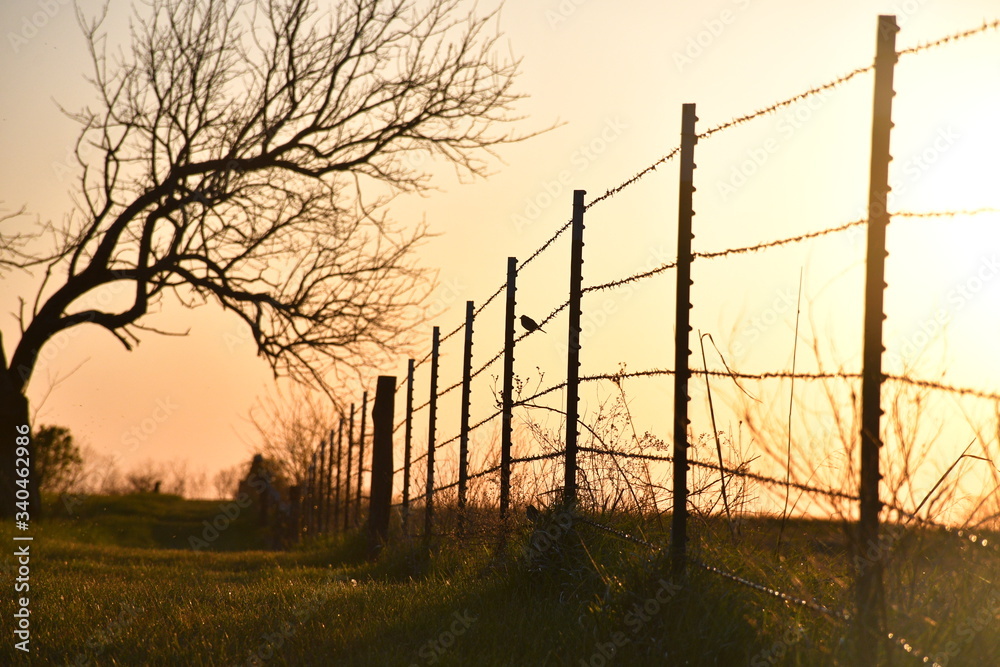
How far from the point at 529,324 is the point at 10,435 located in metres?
11.7

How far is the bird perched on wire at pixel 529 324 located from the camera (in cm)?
624

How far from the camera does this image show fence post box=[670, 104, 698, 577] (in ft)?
13.2

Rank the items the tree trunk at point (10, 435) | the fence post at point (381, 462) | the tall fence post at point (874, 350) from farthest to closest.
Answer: the tree trunk at point (10, 435) < the fence post at point (381, 462) < the tall fence post at point (874, 350)

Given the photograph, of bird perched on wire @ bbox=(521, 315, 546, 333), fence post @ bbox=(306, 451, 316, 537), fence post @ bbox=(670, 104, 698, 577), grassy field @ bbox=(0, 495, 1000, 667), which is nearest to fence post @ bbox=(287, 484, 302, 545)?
fence post @ bbox=(306, 451, 316, 537)

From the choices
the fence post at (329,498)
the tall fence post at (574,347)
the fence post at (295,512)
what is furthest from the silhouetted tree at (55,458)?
the tall fence post at (574,347)

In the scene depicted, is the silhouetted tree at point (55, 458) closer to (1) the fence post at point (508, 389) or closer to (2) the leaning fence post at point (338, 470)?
(2) the leaning fence post at point (338, 470)

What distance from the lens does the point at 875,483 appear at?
3039mm

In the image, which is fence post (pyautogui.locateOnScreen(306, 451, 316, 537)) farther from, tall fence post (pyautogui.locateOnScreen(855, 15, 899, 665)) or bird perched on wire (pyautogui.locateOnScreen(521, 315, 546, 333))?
tall fence post (pyautogui.locateOnScreen(855, 15, 899, 665))

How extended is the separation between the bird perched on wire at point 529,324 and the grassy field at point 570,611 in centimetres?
142

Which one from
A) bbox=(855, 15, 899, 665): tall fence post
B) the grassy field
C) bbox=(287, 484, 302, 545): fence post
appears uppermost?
bbox=(855, 15, 899, 665): tall fence post

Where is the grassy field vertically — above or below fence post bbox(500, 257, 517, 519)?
below

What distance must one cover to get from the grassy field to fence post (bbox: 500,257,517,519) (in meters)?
0.39

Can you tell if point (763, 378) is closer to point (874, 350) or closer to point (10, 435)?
point (874, 350)

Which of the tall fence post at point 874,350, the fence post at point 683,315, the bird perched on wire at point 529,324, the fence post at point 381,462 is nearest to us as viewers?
the tall fence post at point 874,350
